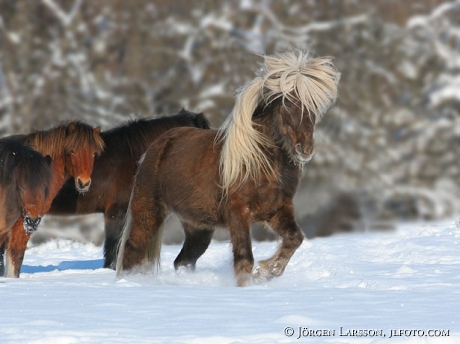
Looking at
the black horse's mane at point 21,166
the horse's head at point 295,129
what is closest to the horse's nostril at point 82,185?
the black horse's mane at point 21,166

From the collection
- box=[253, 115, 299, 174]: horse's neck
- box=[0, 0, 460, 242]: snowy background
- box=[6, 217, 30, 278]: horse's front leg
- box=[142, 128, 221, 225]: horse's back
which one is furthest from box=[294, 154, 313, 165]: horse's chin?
box=[0, 0, 460, 242]: snowy background

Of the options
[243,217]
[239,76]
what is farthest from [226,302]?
[239,76]

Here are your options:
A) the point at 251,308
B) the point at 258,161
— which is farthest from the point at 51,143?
the point at 251,308

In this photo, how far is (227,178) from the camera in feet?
16.5

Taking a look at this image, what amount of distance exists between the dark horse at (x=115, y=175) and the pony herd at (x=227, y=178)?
29.1 inches

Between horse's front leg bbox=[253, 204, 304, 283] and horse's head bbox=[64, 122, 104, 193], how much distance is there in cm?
270

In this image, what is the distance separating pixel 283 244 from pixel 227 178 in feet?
1.97

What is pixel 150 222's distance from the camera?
5.77 m

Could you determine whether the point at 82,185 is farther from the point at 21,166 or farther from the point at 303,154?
the point at 303,154

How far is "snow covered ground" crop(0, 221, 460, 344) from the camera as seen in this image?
2990mm

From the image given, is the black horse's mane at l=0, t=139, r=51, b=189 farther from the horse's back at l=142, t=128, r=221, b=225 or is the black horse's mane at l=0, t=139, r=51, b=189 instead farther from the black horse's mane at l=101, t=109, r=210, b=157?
the black horse's mane at l=101, t=109, r=210, b=157

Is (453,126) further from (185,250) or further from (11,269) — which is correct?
(11,269)

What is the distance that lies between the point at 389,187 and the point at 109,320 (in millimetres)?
10030

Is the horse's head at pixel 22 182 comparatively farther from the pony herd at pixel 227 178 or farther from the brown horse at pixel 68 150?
the brown horse at pixel 68 150
